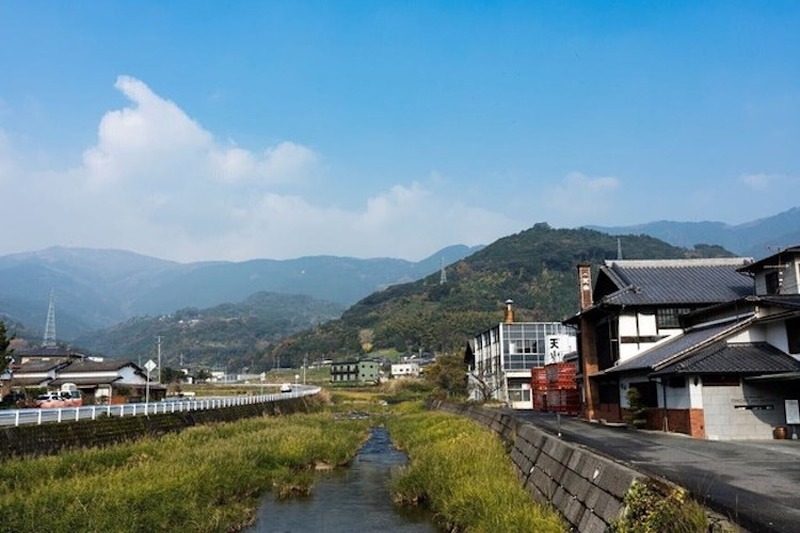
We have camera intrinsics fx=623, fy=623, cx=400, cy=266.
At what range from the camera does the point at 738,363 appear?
80.4ft

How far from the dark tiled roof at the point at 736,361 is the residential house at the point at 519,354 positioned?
126 feet

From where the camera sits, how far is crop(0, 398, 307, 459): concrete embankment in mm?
23469

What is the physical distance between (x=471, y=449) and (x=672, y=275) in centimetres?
2088

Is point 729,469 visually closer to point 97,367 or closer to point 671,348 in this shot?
point 671,348

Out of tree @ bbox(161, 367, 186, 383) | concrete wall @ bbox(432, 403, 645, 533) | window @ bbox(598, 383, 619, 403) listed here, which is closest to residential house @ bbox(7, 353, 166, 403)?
tree @ bbox(161, 367, 186, 383)

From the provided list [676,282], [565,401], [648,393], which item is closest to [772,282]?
[676,282]

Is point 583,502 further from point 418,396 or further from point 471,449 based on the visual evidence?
point 418,396

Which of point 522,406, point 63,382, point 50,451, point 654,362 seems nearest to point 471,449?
point 654,362

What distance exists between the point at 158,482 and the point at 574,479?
12.5 metres

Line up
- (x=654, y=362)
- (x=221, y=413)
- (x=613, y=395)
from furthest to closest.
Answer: (x=221, y=413) → (x=613, y=395) → (x=654, y=362)

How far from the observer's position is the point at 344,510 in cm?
2156

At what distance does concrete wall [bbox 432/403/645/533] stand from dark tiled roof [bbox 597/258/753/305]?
614 inches

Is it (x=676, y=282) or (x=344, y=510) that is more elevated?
(x=676, y=282)

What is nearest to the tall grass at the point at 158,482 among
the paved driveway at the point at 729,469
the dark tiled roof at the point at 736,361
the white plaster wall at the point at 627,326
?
the paved driveway at the point at 729,469
